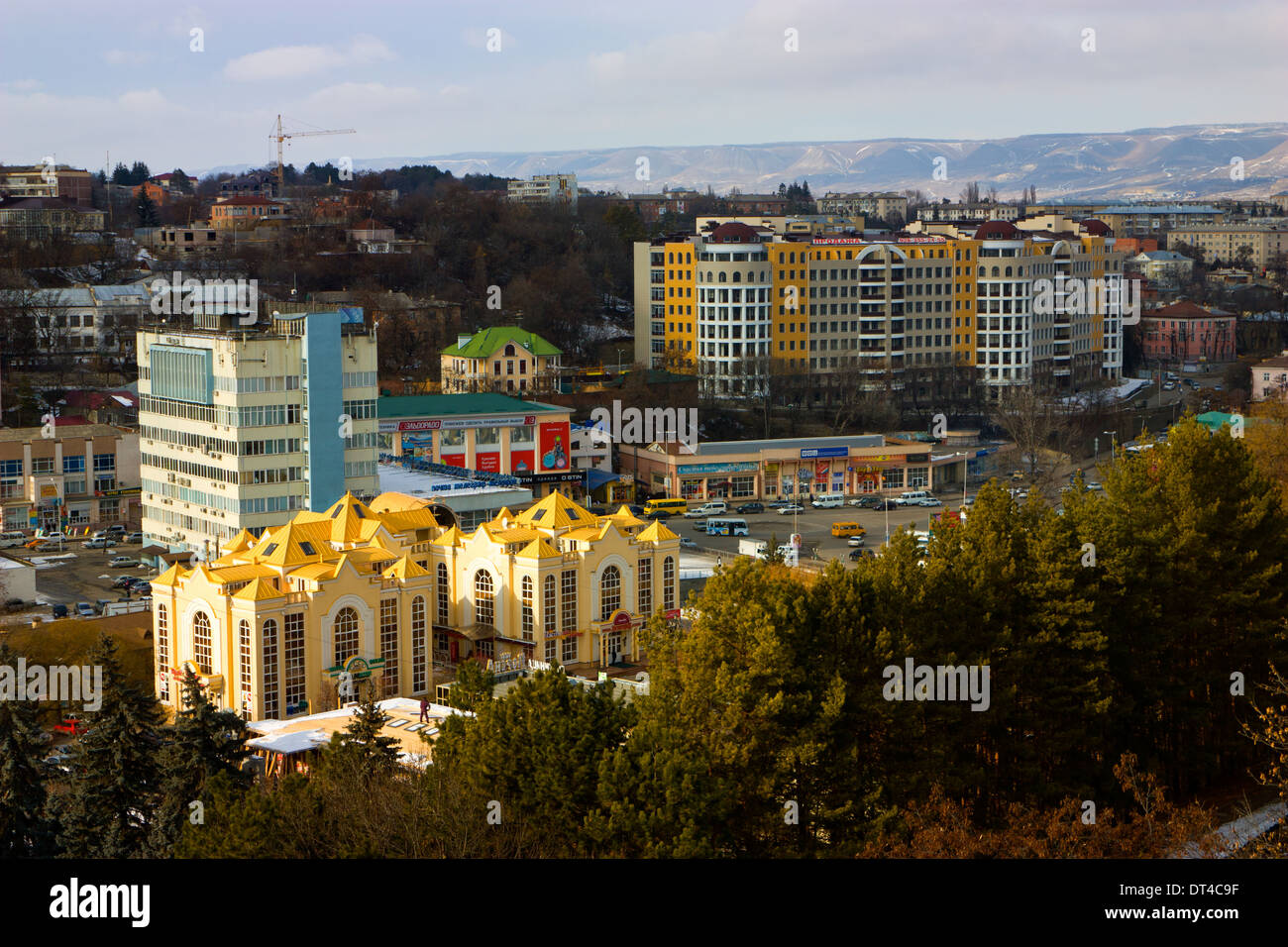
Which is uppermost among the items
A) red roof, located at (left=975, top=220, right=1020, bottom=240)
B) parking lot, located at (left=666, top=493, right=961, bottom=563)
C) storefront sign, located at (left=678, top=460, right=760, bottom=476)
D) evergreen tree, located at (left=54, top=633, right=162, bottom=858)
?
red roof, located at (left=975, top=220, right=1020, bottom=240)

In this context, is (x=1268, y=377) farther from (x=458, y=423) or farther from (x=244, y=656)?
→ (x=244, y=656)

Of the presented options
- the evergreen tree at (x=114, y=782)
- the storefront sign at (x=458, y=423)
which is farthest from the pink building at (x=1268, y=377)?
the evergreen tree at (x=114, y=782)

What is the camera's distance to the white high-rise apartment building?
1346 inches

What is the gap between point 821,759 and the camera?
55.2 feet

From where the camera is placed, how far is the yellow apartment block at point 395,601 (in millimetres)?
24266

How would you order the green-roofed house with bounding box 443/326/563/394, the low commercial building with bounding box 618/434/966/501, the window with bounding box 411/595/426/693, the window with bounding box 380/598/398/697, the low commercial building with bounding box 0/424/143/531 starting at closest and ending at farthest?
the window with bounding box 380/598/398/697 → the window with bounding box 411/595/426/693 → the low commercial building with bounding box 0/424/143/531 → the low commercial building with bounding box 618/434/966/501 → the green-roofed house with bounding box 443/326/563/394

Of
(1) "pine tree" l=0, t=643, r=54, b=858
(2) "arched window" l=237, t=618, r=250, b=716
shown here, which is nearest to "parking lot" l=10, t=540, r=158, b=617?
(2) "arched window" l=237, t=618, r=250, b=716

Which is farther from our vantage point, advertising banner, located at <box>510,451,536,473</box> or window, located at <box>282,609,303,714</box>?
advertising banner, located at <box>510,451,536,473</box>

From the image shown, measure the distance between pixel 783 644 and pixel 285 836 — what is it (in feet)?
17.1

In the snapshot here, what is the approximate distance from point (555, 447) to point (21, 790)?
29259 millimetres

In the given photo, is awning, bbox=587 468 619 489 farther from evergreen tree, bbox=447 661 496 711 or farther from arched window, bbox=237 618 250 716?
evergreen tree, bbox=447 661 496 711

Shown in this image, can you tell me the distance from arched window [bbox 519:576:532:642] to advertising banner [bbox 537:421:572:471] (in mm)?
18764
